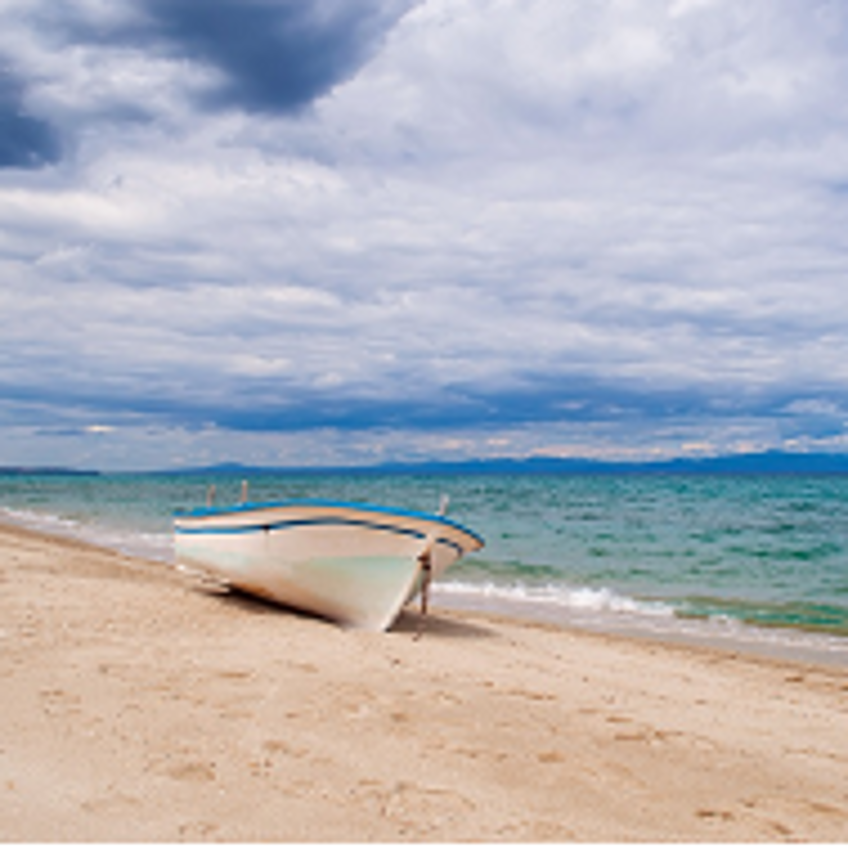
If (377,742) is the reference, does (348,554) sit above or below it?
above

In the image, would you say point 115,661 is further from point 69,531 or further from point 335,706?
point 69,531

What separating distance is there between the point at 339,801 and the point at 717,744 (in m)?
2.92

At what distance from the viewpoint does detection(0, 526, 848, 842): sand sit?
4.25 metres

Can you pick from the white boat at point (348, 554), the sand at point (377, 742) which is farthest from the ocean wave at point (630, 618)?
the white boat at point (348, 554)

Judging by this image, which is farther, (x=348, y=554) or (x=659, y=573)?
(x=659, y=573)

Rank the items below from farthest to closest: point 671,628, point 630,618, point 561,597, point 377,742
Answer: point 561,597 < point 630,618 < point 671,628 < point 377,742

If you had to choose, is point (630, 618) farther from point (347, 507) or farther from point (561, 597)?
point (347, 507)

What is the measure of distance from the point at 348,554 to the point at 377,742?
17.0 ft

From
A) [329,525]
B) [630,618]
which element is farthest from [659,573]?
[329,525]

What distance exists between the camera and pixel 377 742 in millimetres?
5352

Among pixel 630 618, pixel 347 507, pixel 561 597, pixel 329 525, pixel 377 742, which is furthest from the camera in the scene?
pixel 561 597

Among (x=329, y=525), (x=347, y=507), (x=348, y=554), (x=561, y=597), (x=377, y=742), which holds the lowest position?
(x=561, y=597)

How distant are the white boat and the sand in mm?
1105

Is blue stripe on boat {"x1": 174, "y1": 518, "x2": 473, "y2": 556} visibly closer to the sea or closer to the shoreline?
the sea
